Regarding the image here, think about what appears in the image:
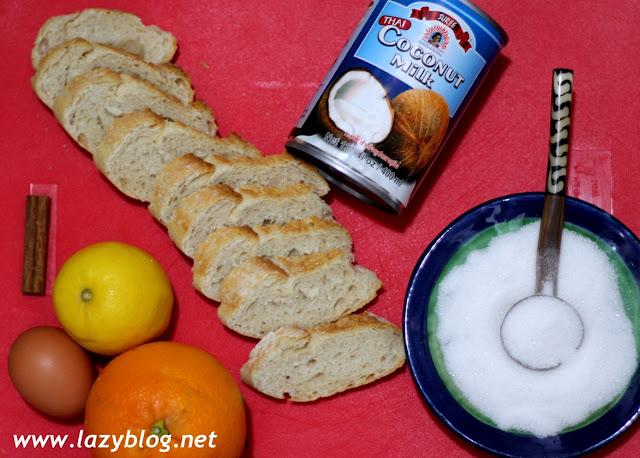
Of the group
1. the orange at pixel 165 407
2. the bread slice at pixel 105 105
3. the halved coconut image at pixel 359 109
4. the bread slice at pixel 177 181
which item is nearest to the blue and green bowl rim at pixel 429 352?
the halved coconut image at pixel 359 109

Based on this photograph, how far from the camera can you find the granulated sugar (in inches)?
71.4

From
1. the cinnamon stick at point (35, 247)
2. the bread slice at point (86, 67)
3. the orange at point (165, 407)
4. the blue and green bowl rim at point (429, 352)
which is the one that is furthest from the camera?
the cinnamon stick at point (35, 247)

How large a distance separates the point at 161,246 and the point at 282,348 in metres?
0.45

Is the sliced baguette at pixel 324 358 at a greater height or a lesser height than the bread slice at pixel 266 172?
lesser

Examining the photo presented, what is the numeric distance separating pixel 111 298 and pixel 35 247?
1.19 feet

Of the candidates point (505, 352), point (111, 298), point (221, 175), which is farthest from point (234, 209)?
point (505, 352)

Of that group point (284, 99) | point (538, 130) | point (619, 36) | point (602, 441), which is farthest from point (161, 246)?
point (619, 36)

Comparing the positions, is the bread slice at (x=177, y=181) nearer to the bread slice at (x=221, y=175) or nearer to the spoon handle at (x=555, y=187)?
the bread slice at (x=221, y=175)

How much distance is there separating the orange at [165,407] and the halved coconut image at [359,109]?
0.63m

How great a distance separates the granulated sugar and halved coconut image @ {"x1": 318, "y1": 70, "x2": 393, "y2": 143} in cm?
38

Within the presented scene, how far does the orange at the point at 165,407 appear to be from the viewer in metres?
1.69

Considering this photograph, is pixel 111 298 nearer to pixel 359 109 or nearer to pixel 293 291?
pixel 293 291

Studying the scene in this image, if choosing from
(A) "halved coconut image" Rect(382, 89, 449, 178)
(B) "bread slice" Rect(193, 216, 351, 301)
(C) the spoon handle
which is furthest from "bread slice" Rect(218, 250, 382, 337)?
(C) the spoon handle

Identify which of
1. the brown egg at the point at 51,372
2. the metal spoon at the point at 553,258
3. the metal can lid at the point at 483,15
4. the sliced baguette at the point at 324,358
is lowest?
the brown egg at the point at 51,372
